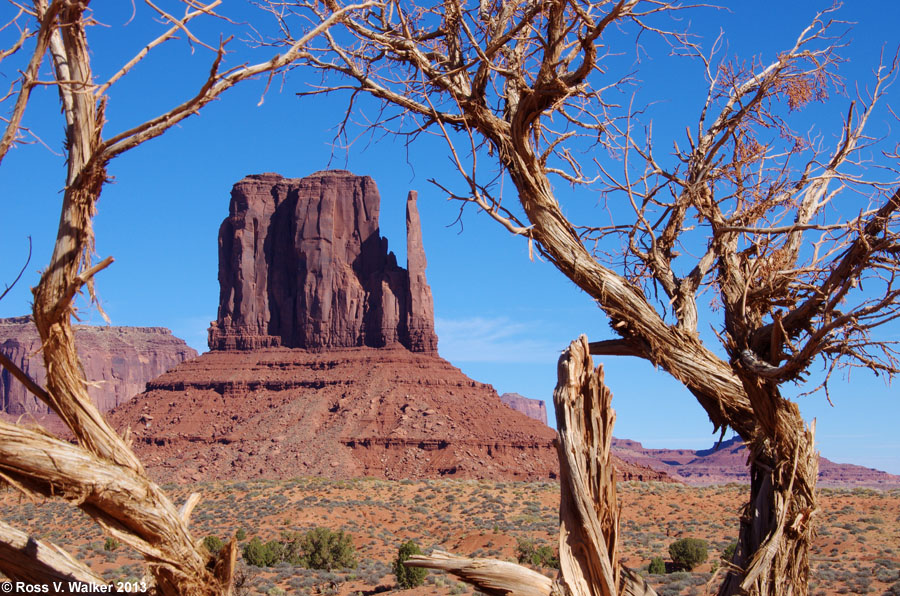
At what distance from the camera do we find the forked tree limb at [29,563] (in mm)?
2740

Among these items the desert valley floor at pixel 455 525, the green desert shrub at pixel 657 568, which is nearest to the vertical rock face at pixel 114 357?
the desert valley floor at pixel 455 525

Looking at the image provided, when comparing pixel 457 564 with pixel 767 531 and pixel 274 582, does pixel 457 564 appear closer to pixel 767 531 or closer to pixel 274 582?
pixel 767 531

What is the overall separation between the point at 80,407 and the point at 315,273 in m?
90.5

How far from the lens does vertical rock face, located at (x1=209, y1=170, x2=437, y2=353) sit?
89.3 metres

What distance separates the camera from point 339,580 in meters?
20.9

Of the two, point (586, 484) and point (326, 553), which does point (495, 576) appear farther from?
point (326, 553)

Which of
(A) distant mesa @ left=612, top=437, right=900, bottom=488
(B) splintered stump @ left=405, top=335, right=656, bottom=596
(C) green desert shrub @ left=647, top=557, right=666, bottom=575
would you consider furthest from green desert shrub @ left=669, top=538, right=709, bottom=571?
(A) distant mesa @ left=612, top=437, right=900, bottom=488

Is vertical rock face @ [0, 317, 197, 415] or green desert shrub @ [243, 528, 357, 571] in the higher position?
vertical rock face @ [0, 317, 197, 415]

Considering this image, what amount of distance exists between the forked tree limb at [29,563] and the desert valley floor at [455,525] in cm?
960

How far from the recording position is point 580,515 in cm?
296

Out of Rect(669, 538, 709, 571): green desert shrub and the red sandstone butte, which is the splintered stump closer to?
Rect(669, 538, 709, 571): green desert shrub

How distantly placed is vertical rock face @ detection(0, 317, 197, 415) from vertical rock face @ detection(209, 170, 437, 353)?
32432mm

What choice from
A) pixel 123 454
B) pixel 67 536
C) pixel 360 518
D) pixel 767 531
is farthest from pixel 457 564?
pixel 360 518

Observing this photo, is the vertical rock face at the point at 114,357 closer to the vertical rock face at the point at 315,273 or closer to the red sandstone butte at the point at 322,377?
the vertical rock face at the point at 315,273
